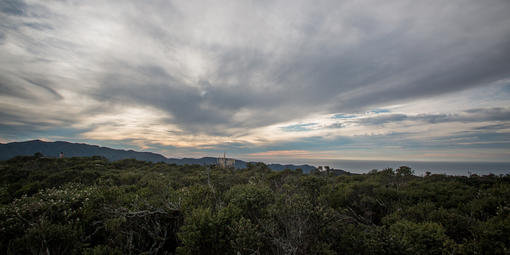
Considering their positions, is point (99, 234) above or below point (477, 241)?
below

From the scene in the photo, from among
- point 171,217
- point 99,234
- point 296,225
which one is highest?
point 296,225

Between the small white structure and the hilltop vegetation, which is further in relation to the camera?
the small white structure

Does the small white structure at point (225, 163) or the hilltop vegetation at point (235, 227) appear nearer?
the hilltop vegetation at point (235, 227)

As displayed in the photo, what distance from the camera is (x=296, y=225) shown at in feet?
21.0

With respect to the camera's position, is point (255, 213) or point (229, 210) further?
point (255, 213)

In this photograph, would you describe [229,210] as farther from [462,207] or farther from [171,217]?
[462,207]

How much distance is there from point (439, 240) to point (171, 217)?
9.60 m

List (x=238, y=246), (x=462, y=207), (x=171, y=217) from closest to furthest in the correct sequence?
(x=238, y=246) < (x=171, y=217) < (x=462, y=207)

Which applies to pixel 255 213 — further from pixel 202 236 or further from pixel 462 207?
pixel 462 207

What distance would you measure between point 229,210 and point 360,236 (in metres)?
4.77

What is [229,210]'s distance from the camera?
7.68 metres

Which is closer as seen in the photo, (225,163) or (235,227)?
(235,227)

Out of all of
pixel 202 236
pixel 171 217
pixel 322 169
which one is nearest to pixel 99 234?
pixel 171 217

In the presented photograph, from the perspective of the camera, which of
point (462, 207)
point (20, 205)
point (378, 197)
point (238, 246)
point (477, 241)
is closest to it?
point (477, 241)
